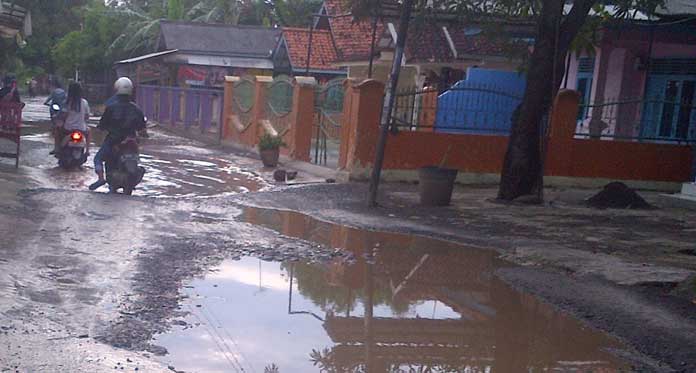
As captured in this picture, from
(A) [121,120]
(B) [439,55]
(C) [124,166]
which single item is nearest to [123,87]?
(A) [121,120]

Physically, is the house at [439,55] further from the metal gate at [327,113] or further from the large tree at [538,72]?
the large tree at [538,72]

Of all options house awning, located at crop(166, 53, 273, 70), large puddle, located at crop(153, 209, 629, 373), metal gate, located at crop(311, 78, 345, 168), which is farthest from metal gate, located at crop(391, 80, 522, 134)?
house awning, located at crop(166, 53, 273, 70)

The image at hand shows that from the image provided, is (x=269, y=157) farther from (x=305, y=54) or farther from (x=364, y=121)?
(x=305, y=54)

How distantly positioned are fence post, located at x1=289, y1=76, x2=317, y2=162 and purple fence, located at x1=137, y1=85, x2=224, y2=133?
7.45m

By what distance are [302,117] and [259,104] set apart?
3.85 m

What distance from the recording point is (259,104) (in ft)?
76.0

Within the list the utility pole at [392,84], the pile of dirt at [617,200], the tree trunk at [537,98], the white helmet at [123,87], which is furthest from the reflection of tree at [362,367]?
the pile of dirt at [617,200]

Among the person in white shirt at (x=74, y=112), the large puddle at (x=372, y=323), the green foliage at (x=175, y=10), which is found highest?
the green foliage at (x=175, y=10)

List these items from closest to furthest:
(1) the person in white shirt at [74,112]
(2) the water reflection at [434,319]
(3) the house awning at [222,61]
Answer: (2) the water reflection at [434,319], (1) the person in white shirt at [74,112], (3) the house awning at [222,61]

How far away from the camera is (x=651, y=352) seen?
6.00m

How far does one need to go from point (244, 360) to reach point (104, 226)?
14.4ft

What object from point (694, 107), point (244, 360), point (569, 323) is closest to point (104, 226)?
point (244, 360)

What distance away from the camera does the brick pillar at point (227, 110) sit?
26.0 metres

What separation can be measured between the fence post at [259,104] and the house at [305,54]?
860 cm
